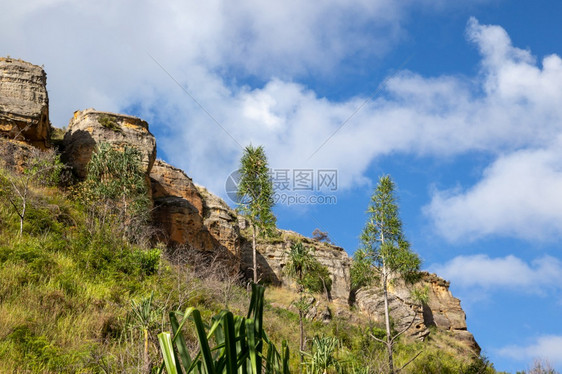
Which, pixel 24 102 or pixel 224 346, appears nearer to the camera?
pixel 224 346

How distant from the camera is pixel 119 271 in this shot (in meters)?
20.6

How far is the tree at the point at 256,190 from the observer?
25.1 metres

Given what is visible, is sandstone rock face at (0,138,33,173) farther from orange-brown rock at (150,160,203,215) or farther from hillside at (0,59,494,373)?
orange-brown rock at (150,160,203,215)

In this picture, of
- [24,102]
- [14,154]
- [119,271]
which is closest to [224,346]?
[119,271]

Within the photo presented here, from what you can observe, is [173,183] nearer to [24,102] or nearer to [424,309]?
[24,102]

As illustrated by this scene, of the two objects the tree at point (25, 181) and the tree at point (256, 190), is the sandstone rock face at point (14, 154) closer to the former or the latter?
the tree at point (25, 181)

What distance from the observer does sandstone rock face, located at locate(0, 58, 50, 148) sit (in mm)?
31516

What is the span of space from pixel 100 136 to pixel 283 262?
24771 millimetres

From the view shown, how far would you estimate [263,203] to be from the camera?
25.2 metres

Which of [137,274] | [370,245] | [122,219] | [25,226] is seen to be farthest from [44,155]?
[370,245]

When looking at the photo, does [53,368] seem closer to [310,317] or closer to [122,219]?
[122,219]

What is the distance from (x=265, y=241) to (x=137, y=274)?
1308 inches

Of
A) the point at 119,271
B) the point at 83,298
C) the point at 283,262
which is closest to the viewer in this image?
the point at 83,298

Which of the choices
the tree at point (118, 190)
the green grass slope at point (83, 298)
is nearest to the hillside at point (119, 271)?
the green grass slope at point (83, 298)
